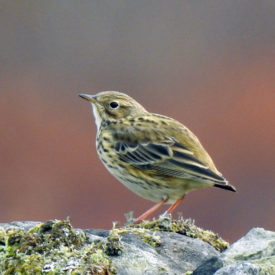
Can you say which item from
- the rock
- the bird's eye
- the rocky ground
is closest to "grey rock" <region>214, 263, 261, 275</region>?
the rocky ground

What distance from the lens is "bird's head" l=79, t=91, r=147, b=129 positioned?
1153 cm

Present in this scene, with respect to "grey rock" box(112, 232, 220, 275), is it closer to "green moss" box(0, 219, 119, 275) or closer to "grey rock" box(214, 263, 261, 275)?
"green moss" box(0, 219, 119, 275)

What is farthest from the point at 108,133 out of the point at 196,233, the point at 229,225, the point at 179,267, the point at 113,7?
the point at 113,7

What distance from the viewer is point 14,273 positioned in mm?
6227

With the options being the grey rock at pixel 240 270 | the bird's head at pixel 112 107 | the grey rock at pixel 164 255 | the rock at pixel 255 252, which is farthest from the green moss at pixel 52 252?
the bird's head at pixel 112 107

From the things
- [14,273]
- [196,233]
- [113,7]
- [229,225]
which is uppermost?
[113,7]

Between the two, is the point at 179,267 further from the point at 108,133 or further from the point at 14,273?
the point at 108,133

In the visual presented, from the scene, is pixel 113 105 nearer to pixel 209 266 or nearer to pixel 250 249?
pixel 250 249

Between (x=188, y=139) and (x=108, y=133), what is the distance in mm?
1131

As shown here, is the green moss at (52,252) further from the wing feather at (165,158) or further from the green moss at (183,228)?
the wing feather at (165,158)

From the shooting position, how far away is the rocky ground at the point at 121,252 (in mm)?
6246

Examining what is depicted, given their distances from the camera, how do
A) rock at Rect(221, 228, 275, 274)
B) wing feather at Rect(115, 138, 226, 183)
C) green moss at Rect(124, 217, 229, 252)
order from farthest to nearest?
1. wing feather at Rect(115, 138, 226, 183)
2. green moss at Rect(124, 217, 229, 252)
3. rock at Rect(221, 228, 275, 274)

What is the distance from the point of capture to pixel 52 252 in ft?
21.0

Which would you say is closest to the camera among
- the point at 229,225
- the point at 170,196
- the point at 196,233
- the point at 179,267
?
the point at 179,267
